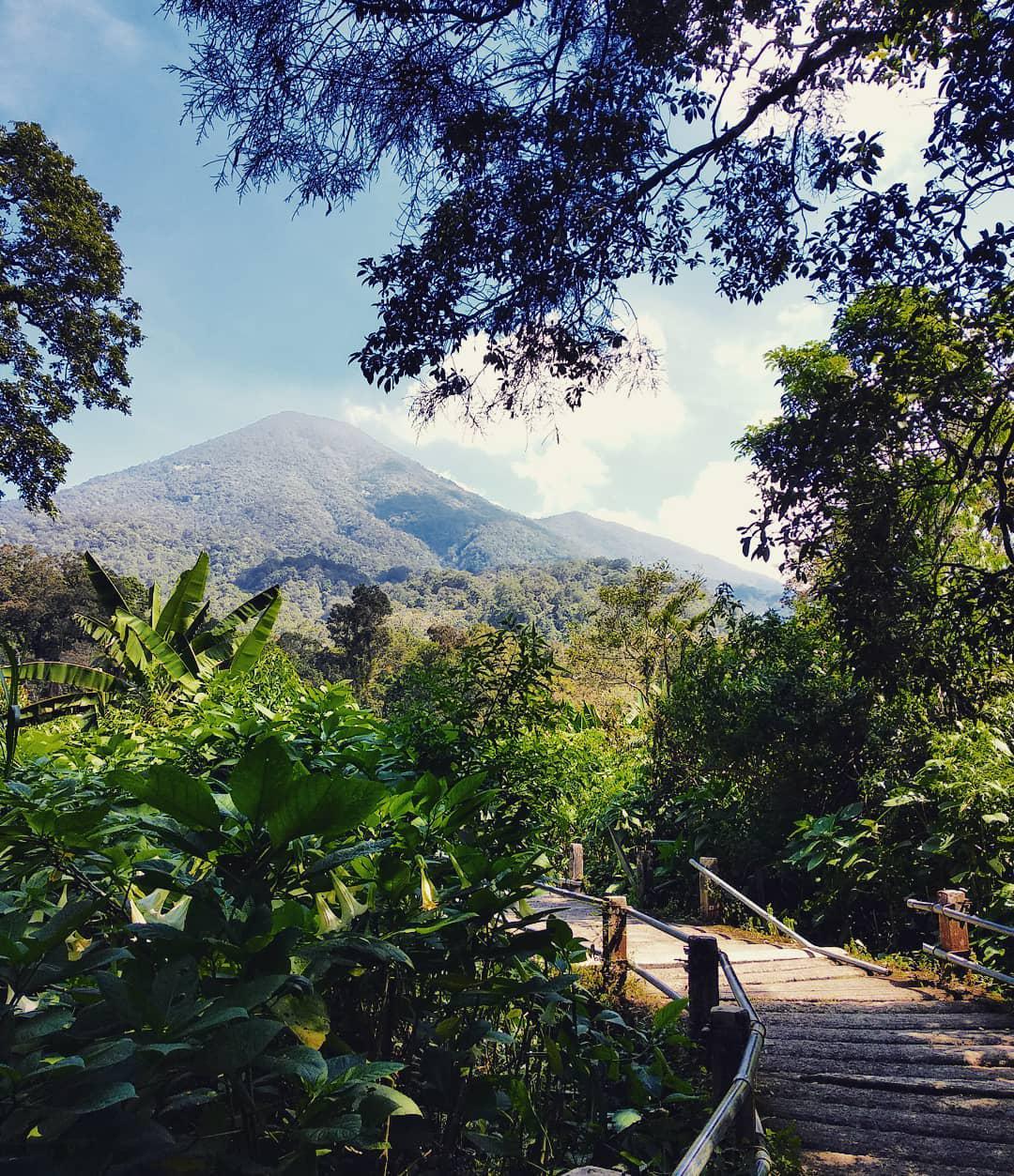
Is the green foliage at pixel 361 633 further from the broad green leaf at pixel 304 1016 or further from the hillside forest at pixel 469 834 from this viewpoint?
the broad green leaf at pixel 304 1016

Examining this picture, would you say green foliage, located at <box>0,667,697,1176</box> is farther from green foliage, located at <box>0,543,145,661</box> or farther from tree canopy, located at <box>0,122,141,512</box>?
green foliage, located at <box>0,543,145,661</box>

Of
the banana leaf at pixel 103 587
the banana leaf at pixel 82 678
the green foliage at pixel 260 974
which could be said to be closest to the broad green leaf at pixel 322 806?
the green foliage at pixel 260 974

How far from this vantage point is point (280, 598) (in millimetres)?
10273

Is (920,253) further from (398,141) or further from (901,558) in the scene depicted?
(398,141)

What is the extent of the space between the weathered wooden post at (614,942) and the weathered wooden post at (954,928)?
2167 millimetres

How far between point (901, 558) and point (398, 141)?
11.1 ft

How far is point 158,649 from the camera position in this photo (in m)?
8.20

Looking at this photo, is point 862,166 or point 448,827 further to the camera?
point 862,166

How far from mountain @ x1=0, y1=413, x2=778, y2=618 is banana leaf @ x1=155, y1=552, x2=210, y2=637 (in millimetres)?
81814

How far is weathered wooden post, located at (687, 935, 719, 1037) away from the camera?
3672 millimetres

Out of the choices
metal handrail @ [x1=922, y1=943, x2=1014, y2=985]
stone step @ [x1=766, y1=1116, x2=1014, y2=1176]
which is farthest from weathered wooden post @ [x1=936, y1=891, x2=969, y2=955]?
stone step @ [x1=766, y1=1116, x2=1014, y2=1176]

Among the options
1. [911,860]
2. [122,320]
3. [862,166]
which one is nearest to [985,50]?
[862,166]

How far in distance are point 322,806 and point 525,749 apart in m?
3.67

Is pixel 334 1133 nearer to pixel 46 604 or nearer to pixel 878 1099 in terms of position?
pixel 878 1099
